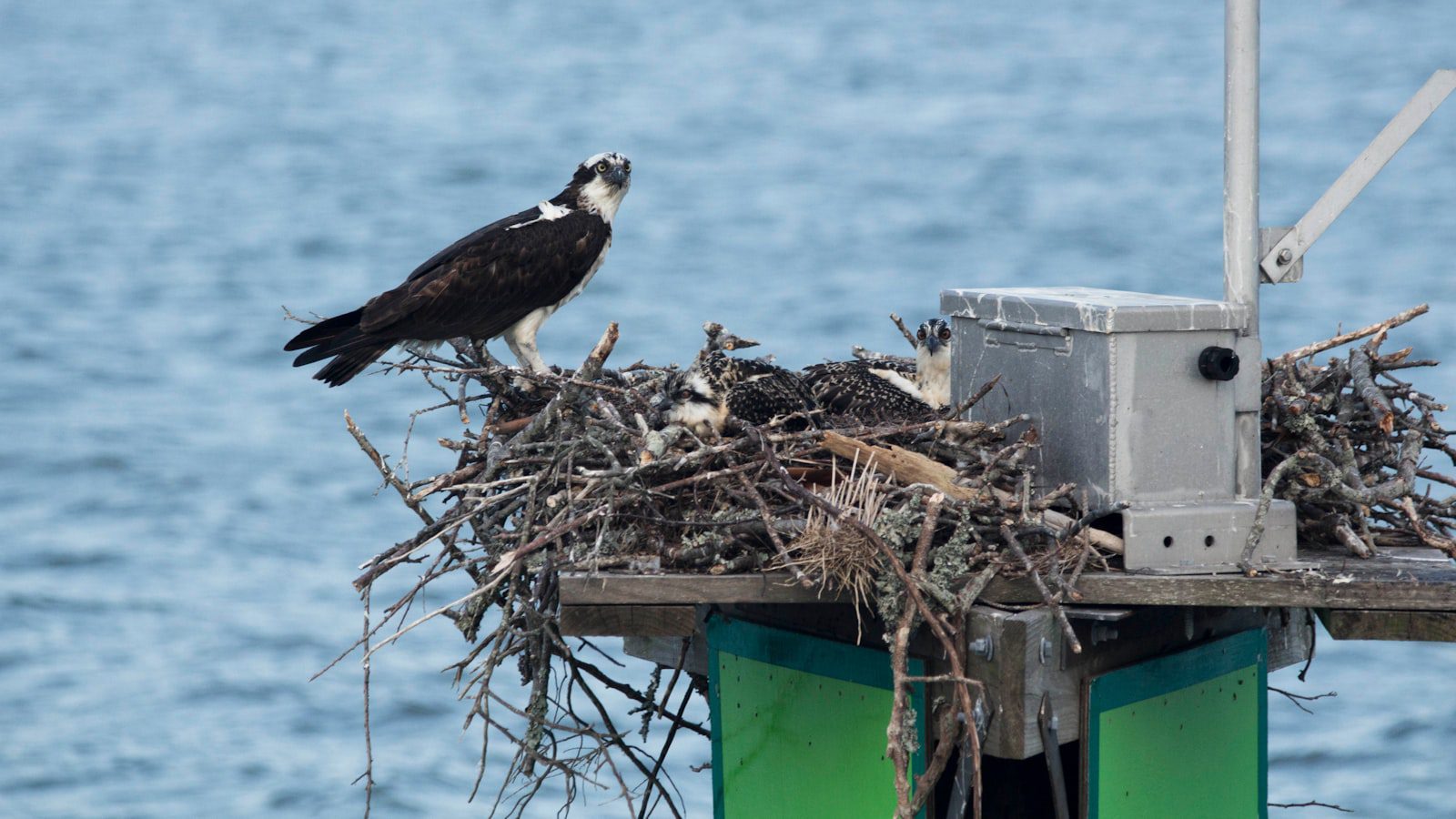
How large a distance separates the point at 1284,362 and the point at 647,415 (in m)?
1.63

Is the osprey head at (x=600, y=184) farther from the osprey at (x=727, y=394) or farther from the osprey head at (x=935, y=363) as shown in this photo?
the osprey head at (x=935, y=363)

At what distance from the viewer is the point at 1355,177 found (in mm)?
4434

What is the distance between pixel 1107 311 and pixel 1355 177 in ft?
2.39

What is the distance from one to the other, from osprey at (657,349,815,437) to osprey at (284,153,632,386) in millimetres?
1279

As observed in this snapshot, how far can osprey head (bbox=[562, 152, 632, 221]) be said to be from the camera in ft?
A: 22.6

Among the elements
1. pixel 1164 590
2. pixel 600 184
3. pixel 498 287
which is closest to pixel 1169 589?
pixel 1164 590

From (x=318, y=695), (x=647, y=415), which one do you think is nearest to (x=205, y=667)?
(x=318, y=695)

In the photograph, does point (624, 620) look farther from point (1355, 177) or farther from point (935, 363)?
point (1355, 177)

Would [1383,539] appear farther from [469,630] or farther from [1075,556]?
[469,630]

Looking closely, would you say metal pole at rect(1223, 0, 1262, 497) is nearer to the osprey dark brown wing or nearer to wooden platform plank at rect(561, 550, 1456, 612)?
wooden platform plank at rect(561, 550, 1456, 612)

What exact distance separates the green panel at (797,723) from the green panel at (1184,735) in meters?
0.43

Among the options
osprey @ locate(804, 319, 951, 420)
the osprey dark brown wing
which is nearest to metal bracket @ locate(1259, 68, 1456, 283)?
osprey @ locate(804, 319, 951, 420)

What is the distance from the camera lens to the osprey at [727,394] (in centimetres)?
484

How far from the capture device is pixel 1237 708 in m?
4.75
